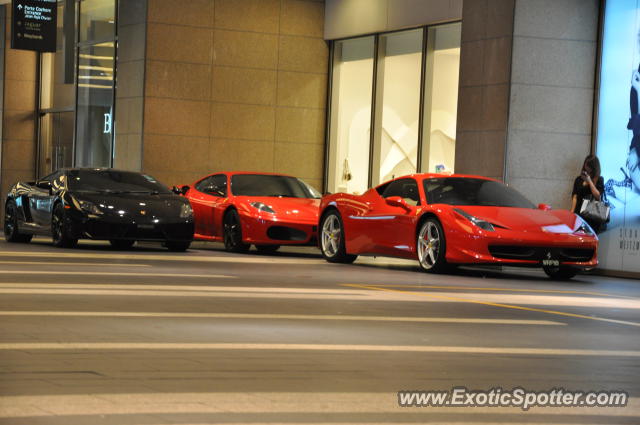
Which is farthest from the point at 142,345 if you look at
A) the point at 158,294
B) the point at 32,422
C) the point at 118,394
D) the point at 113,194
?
the point at 113,194

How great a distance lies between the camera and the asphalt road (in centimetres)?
507

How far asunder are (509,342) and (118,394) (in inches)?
123

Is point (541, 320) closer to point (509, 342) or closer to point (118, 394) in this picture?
point (509, 342)

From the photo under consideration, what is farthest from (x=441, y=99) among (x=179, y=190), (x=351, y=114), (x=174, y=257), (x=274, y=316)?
(x=274, y=316)

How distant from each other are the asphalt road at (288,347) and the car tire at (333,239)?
12.9 feet

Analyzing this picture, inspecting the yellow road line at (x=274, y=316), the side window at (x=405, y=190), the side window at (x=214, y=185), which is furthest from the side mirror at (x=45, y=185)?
the yellow road line at (x=274, y=316)

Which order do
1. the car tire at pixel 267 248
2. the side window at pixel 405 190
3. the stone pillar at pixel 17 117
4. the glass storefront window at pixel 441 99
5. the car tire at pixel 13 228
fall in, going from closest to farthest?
the side window at pixel 405 190 < the car tire at pixel 13 228 < the car tire at pixel 267 248 < the glass storefront window at pixel 441 99 < the stone pillar at pixel 17 117

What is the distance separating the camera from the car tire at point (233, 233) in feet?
62.7

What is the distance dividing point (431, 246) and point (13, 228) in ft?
25.7

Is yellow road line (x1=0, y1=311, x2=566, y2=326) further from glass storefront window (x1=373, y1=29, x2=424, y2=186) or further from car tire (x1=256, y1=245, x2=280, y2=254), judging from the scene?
glass storefront window (x1=373, y1=29, x2=424, y2=186)

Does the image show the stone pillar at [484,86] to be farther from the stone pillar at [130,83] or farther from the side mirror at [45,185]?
the stone pillar at [130,83]

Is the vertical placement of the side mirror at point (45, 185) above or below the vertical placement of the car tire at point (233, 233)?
above

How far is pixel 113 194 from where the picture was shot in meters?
18.5

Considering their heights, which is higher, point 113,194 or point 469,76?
point 469,76
